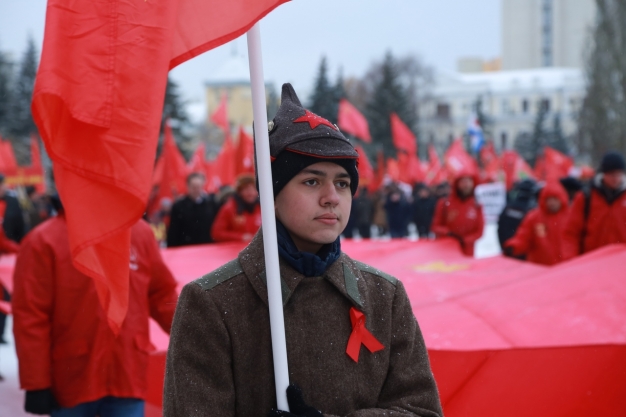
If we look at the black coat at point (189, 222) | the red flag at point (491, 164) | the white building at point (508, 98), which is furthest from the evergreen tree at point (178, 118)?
the white building at point (508, 98)

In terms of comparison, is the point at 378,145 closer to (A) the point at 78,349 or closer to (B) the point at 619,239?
(B) the point at 619,239

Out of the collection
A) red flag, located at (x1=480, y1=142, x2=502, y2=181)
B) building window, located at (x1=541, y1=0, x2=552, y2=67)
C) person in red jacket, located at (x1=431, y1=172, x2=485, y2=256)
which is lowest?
red flag, located at (x1=480, y1=142, x2=502, y2=181)

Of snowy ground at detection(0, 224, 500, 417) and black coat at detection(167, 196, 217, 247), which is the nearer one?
snowy ground at detection(0, 224, 500, 417)

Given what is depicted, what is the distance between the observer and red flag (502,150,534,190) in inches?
1214

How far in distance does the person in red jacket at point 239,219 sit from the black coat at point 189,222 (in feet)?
3.54

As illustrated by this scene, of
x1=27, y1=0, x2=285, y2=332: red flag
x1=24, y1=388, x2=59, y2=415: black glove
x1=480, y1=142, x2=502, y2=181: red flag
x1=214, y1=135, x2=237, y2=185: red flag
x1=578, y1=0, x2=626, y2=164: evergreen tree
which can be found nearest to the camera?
x1=27, y1=0, x2=285, y2=332: red flag

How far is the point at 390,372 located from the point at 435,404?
16 centimetres

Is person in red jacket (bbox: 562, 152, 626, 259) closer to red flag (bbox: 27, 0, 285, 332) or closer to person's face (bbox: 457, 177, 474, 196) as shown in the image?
person's face (bbox: 457, 177, 474, 196)

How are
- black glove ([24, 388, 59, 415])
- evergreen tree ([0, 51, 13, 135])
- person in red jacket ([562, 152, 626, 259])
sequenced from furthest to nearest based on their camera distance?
evergreen tree ([0, 51, 13, 135]), person in red jacket ([562, 152, 626, 259]), black glove ([24, 388, 59, 415])

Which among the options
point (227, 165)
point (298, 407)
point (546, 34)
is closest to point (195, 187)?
point (298, 407)

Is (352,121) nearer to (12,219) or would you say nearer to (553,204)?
(12,219)

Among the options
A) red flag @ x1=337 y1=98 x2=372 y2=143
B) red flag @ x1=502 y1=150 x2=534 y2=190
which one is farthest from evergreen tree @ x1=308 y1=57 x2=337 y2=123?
red flag @ x1=337 y1=98 x2=372 y2=143

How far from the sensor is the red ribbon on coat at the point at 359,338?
237 centimetres

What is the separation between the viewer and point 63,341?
4242 mm
